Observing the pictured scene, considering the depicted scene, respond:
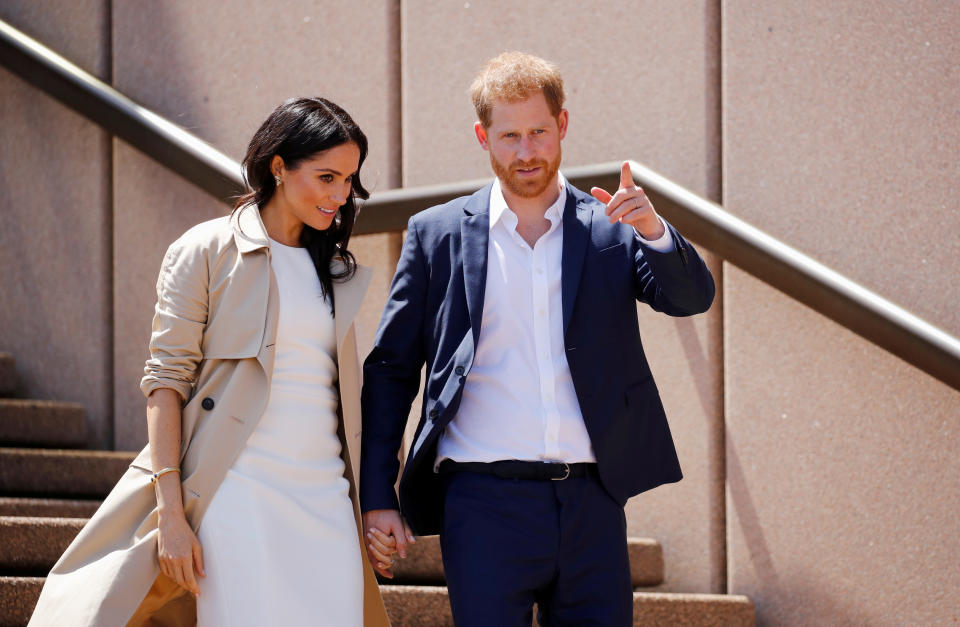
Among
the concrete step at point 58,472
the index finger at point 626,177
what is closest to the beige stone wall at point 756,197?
the concrete step at point 58,472

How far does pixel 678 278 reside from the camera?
2066 mm

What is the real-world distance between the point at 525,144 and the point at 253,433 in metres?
0.82

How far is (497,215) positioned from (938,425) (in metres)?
1.77

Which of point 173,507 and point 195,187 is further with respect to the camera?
point 195,187

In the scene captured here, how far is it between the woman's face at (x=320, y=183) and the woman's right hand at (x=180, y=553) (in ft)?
2.29

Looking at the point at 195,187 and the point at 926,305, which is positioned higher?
the point at 195,187

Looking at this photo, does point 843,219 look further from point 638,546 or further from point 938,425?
point 638,546

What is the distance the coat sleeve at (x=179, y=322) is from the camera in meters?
2.07

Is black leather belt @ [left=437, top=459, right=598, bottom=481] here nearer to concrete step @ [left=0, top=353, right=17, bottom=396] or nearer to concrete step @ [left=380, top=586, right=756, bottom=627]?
concrete step @ [left=380, top=586, right=756, bottom=627]

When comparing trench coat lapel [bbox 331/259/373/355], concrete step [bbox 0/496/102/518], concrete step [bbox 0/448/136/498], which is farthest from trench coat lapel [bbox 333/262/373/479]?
concrete step [bbox 0/448/136/498]

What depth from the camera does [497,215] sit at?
7.53 ft

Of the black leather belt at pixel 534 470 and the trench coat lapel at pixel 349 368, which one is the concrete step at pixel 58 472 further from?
the black leather belt at pixel 534 470

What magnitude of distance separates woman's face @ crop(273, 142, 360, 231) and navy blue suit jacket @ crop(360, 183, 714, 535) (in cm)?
21

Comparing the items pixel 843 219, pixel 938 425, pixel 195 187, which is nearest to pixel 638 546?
pixel 938 425
